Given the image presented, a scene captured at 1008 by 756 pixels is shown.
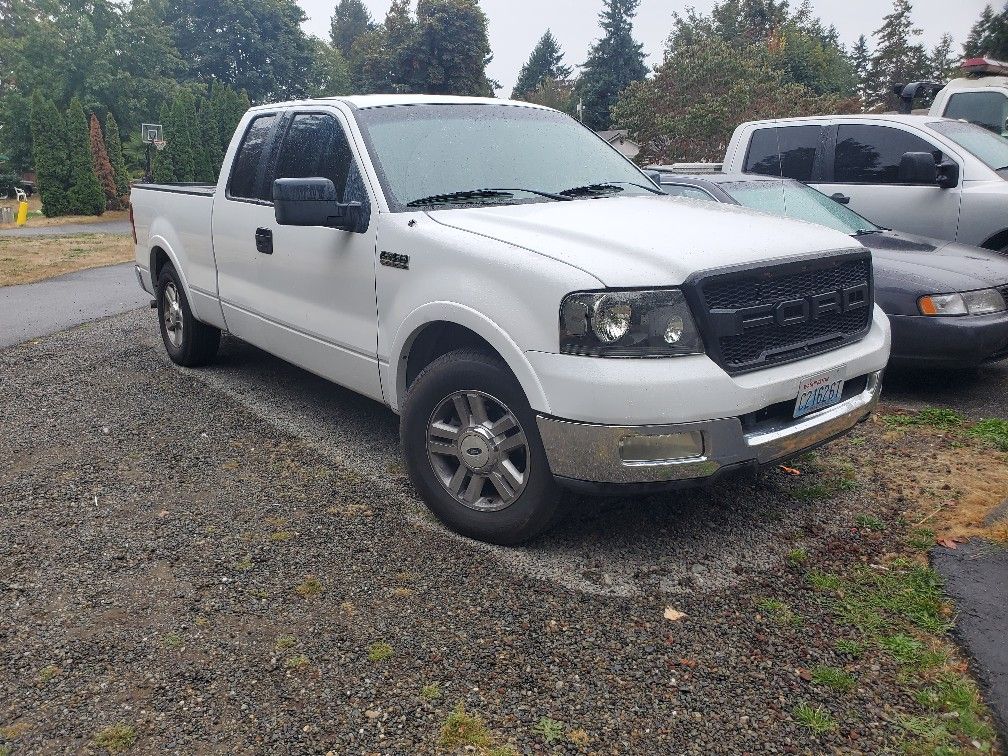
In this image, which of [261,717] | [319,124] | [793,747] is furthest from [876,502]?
[319,124]

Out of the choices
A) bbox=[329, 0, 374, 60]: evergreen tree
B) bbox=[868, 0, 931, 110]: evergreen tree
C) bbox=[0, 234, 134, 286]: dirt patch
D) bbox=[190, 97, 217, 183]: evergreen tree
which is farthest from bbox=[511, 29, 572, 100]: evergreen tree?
bbox=[0, 234, 134, 286]: dirt patch

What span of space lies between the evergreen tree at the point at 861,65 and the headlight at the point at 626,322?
191 feet

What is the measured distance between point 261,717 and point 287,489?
1.86 meters

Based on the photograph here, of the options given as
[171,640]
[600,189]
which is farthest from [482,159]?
[171,640]

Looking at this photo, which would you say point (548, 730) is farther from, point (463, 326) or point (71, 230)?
point (71, 230)

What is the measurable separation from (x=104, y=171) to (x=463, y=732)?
37.3 m

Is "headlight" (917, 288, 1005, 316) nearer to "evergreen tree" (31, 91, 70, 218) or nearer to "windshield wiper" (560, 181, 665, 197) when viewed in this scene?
"windshield wiper" (560, 181, 665, 197)

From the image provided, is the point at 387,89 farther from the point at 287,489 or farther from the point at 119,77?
the point at 287,489

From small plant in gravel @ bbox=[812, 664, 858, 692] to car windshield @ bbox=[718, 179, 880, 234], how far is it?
14.9ft

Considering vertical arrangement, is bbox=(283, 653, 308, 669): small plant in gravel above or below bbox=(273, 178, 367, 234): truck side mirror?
below

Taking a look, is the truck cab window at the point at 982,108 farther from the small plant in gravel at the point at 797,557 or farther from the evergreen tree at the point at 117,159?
the evergreen tree at the point at 117,159

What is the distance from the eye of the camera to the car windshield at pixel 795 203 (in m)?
6.78

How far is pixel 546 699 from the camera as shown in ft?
8.98

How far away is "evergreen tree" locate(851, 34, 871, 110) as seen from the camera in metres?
72.5
